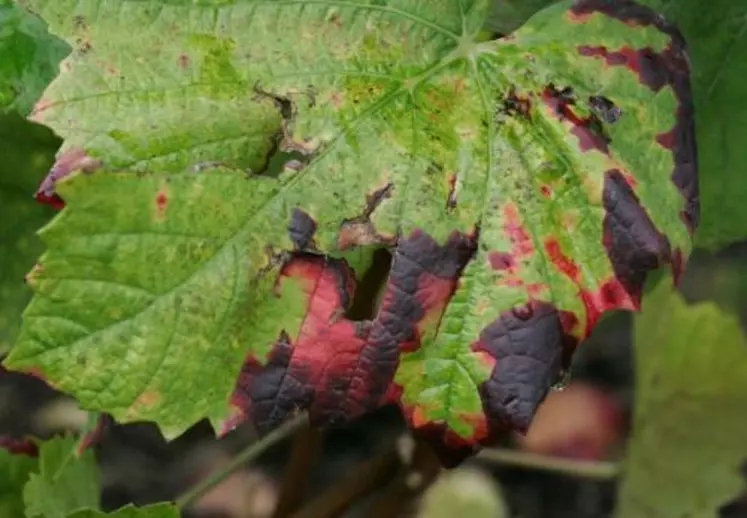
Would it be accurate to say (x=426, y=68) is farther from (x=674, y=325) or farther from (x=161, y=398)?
(x=674, y=325)

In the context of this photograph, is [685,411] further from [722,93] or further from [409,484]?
[722,93]

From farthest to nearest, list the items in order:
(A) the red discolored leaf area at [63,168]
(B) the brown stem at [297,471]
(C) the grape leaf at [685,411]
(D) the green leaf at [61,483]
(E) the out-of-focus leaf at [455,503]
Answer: (E) the out-of-focus leaf at [455,503] < (C) the grape leaf at [685,411] < (B) the brown stem at [297,471] < (D) the green leaf at [61,483] < (A) the red discolored leaf area at [63,168]

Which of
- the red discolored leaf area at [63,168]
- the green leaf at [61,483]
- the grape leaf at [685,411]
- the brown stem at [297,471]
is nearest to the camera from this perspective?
the red discolored leaf area at [63,168]

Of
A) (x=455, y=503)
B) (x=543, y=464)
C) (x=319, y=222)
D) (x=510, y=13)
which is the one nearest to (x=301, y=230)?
(x=319, y=222)

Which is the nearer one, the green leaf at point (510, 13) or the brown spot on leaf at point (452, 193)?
the brown spot on leaf at point (452, 193)

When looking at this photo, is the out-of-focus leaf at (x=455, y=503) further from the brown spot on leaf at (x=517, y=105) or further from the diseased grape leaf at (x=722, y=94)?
the brown spot on leaf at (x=517, y=105)

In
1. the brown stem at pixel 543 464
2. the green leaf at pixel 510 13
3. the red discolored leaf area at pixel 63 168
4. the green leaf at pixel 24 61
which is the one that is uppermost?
the green leaf at pixel 510 13

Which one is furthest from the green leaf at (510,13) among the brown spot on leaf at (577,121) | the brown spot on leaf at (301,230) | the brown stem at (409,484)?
the brown stem at (409,484)

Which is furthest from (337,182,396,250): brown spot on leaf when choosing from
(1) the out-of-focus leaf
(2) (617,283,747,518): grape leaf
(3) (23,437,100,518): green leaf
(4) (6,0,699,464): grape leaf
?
(1) the out-of-focus leaf
